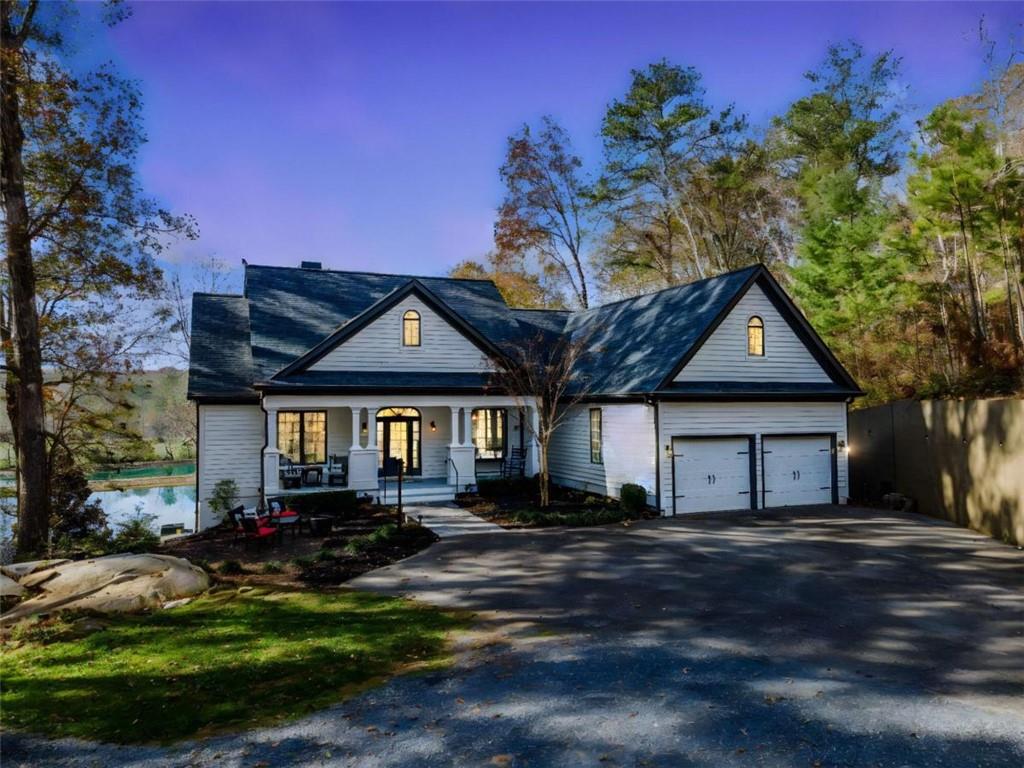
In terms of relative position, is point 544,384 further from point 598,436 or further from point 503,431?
point 503,431

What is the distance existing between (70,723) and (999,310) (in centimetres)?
2857

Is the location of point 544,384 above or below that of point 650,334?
below

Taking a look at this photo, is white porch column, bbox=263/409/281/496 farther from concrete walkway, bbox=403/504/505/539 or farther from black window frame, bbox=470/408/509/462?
black window frame, bbox=470/408/509/462

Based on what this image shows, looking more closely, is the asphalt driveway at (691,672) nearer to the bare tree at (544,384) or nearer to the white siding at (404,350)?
the bare tree at (544,384)

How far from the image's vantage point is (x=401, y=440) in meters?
21.2

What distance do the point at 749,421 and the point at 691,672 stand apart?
41.8 feet

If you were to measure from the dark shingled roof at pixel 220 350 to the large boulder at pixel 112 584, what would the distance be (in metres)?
7.87

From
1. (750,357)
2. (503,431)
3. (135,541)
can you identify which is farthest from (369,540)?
(750,357)

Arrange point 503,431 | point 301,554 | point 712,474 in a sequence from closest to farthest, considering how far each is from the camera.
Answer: point 301,554, point 712,474, point 503,431

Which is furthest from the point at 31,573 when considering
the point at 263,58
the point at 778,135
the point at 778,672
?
the point at 778,135

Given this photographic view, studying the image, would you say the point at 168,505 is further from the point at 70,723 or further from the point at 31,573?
the point at 70,723

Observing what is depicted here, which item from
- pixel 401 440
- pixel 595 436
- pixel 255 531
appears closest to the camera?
pixel 255 531

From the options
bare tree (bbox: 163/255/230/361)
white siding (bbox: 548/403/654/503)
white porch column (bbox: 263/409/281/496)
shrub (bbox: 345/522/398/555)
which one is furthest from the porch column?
bare tree (bbox: 163/255/230/361)

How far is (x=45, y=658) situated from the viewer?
7.68 metres
